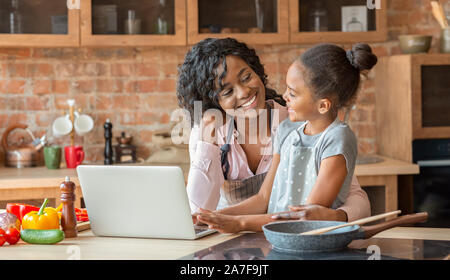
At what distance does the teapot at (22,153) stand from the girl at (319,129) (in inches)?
75.5

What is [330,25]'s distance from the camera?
3.62 m

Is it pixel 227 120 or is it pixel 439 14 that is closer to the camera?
pixel 227 120

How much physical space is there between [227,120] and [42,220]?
0.99 metres

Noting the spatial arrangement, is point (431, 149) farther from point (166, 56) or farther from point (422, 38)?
point (166, 56)

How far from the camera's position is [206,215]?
66.9 inches

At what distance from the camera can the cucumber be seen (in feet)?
5.44

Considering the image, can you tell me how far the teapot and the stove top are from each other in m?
2.27

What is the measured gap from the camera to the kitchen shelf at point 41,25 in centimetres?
344

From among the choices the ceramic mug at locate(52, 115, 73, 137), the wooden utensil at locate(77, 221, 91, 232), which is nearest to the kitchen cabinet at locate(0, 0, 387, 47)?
the ceramic mug at locate(52, 115, 73, 137)

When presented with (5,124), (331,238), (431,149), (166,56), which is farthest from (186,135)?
(331,238)

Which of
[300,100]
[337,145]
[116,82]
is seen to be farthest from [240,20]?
[337,145]

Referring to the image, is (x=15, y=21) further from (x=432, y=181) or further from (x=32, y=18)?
(x=432, y=181)

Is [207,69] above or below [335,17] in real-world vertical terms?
below

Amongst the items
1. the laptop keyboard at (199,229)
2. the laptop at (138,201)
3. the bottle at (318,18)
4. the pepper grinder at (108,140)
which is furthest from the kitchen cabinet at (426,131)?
the laptop at (138,201)
